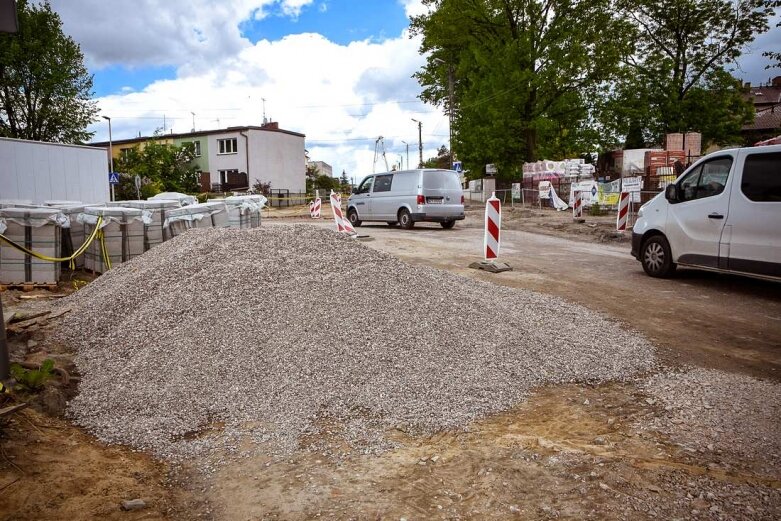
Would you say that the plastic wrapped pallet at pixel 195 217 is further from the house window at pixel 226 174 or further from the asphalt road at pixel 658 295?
the house window at pixel 226 174

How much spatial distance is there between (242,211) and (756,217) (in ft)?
33.6

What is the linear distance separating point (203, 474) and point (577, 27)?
30898mm

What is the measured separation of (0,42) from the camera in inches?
1113

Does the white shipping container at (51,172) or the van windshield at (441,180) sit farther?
the van windshield at (441,180)

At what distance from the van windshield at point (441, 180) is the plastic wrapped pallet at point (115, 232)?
9727 millimetres

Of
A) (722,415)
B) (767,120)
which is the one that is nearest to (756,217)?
(722,415)

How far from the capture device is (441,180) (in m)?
17.8

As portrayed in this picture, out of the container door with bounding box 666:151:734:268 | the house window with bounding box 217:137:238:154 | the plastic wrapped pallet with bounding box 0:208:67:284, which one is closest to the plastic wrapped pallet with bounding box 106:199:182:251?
the plastic wrapped pallet with bounding box 0:208:67:284

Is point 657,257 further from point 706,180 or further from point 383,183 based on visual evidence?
point 383,183

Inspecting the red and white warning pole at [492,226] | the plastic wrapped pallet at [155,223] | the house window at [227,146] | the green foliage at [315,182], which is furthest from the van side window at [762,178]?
the green foliage at [315,182]

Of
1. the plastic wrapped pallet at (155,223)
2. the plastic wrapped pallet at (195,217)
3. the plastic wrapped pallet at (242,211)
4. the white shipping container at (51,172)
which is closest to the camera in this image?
the plastic wrapped pallet at (155,223)

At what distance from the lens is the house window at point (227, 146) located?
150 feet

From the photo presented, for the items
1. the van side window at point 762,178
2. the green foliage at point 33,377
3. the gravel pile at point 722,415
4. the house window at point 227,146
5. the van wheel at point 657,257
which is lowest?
the gravel pile at point 722,415

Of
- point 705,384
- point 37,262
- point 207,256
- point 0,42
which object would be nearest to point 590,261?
point 705,384
